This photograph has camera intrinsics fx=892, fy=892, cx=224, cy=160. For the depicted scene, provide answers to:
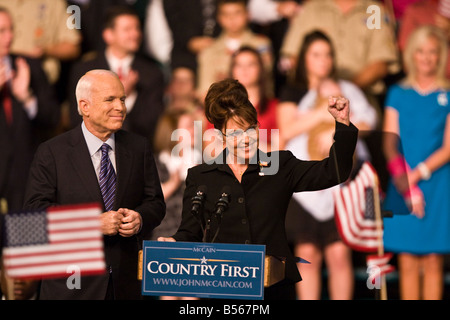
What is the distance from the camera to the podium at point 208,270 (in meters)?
3.54

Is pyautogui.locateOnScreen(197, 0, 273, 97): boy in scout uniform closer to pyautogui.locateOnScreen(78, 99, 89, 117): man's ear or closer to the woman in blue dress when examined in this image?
the woman in blue dress

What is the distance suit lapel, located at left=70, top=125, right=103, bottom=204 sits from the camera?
13.0 feet

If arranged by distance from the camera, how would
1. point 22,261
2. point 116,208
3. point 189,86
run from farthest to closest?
point 189,86 < point 22,261 < point 116,208

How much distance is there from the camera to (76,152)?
13.2ft

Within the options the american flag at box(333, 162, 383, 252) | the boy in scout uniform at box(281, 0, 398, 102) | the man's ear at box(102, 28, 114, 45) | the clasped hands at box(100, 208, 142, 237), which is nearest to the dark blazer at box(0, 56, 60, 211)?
the man's ear at box(102, 28, 114, 45)

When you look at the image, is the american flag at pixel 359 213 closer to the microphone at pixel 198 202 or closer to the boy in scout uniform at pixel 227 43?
the boy in scout uniform at pixel 227 43

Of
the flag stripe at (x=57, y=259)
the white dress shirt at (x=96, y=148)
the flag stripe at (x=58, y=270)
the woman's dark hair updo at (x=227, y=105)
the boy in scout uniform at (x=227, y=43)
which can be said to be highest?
the boy in scout uniform at (x=227, y=43)

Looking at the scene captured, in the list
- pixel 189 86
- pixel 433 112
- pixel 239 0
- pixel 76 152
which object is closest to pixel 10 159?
pixel 189 86

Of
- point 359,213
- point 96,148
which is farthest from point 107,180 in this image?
point 359,213

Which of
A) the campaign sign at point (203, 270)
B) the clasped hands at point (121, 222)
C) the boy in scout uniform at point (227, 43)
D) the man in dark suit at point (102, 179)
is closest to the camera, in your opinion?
the campaign sign at point (203, 270)

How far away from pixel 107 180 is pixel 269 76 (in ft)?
9.18

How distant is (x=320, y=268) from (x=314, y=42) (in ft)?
5.28

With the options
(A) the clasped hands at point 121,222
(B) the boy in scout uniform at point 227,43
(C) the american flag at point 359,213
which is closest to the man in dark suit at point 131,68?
(B) the boy in scout uniform at point 227,43
